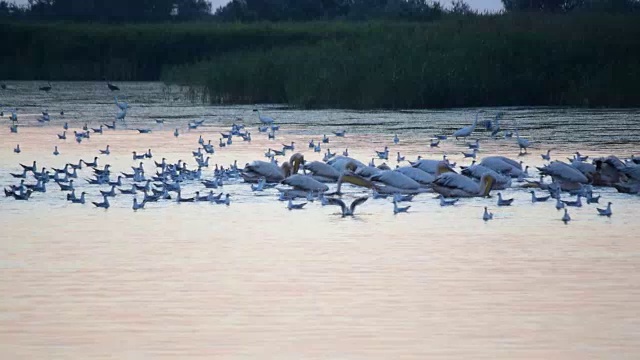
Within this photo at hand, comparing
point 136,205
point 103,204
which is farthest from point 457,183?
point 103,204

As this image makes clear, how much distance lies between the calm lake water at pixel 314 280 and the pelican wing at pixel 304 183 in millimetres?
289

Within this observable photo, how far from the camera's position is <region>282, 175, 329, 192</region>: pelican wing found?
14.4 metres

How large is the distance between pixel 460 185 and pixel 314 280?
515 cm

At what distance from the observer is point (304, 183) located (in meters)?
14.5

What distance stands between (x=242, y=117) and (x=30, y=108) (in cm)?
708

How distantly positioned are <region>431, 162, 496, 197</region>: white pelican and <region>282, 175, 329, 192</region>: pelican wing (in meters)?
1.27

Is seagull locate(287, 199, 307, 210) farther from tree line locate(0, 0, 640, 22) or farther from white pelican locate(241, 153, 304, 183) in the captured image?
tree line locate(0, 0, 640, 22)

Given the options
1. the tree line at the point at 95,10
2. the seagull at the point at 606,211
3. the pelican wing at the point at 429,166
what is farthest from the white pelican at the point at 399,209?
the tree line at the point at 95,10

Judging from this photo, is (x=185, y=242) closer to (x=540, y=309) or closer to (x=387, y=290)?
(x=387, y=290)

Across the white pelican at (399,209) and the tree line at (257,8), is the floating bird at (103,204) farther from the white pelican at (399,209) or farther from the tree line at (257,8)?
the tree line at (257,8)

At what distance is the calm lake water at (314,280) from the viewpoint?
7.34m

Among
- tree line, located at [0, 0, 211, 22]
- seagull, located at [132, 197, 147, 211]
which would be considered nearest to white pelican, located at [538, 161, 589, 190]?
seagull, located at [132, 197, 147, 211]

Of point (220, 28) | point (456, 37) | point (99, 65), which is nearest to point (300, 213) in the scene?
point (456, 37)

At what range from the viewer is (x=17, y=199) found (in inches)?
560
